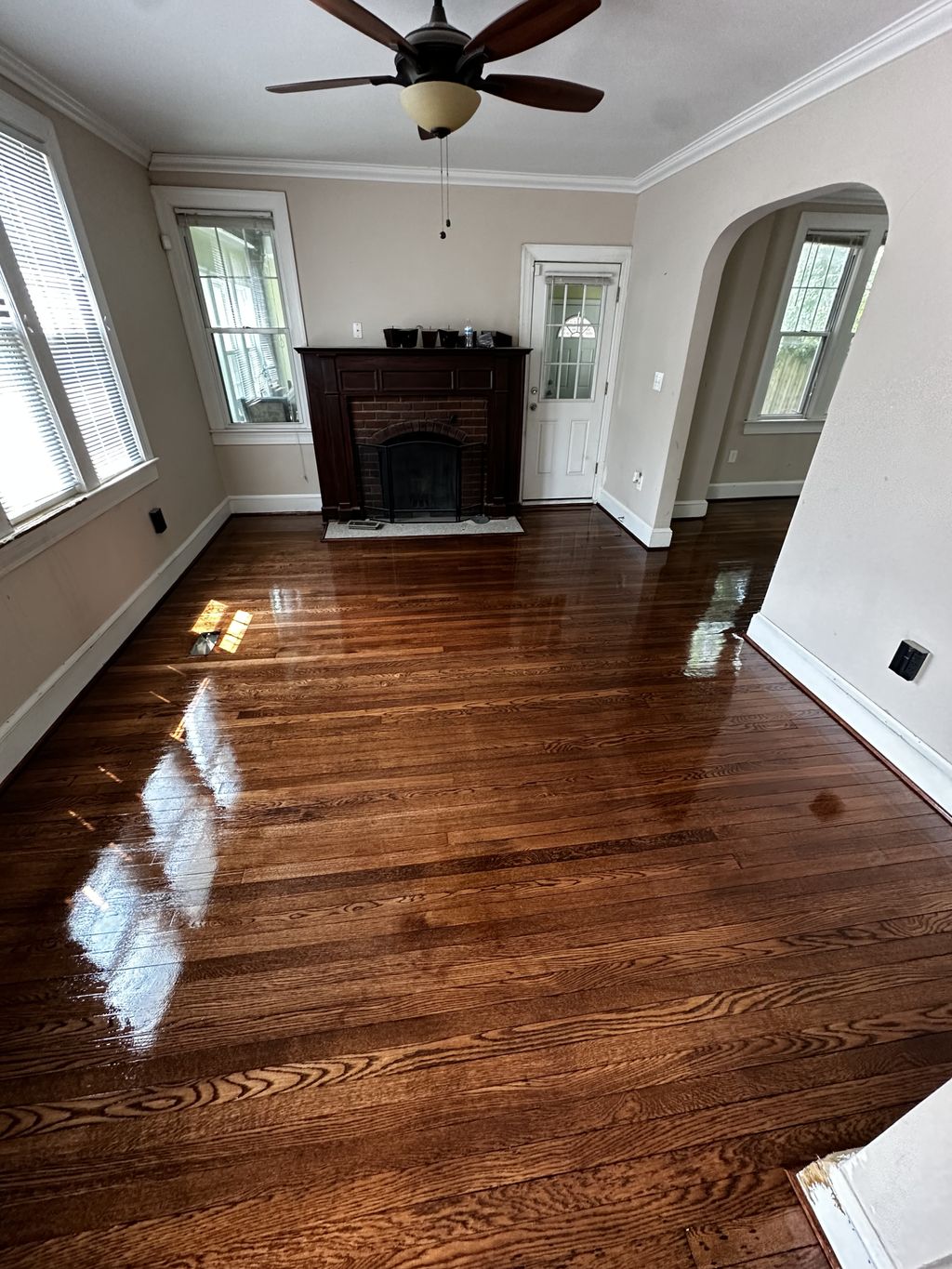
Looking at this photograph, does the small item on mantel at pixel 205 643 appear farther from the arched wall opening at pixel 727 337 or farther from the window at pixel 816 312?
the window at pixel 816 312

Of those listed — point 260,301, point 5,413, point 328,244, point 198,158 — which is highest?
point 198,158

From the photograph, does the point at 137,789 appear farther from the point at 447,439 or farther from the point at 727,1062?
the point at 447,439

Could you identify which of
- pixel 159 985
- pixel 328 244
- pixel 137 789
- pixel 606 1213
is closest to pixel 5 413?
pixel 137 789

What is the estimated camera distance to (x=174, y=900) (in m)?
1.65

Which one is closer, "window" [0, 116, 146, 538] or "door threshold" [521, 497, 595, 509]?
"window" [0, 116, 146, 538]

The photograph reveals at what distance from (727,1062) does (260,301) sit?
5.18 meters

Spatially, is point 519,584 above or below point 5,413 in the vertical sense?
below

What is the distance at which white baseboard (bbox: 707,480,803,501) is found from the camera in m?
5.21

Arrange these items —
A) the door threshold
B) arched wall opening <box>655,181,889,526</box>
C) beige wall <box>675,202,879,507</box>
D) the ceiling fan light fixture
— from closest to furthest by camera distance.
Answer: the ceiling fan light fixture < arched wall opening <box>655,181,889,526</box> < beige wall <box>675,202,879,507</box> < the door threshold

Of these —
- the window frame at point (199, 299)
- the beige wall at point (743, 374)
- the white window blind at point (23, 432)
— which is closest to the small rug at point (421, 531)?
the window frame at point (199, 299)

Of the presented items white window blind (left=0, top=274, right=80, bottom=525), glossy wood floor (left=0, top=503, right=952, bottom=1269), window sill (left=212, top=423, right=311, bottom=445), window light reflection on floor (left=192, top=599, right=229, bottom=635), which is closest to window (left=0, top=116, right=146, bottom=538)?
white window blind (left=0, top=274, right=80, bottom=525)

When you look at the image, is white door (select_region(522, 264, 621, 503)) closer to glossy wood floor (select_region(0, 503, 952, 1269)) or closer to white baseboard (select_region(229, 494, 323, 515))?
white baseboard (select_region(229, 494, 323, 515))

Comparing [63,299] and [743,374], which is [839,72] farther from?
[63,299]

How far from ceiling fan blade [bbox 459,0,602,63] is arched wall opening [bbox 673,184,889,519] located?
2.46 meters
